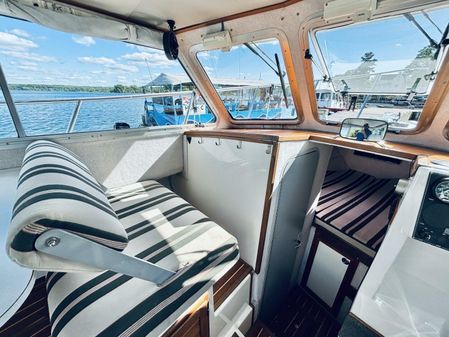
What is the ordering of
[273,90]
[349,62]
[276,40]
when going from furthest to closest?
[273,90], [276,40], [349,62]

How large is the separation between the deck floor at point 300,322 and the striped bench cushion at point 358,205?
82 centimetres

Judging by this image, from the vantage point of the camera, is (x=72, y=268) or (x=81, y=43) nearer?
(x=72, y=268)

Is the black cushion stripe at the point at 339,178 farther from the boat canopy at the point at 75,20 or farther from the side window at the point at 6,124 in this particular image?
the side window at the point at 6,124

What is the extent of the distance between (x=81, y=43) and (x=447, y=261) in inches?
103

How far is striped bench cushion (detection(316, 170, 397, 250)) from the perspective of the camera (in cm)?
156

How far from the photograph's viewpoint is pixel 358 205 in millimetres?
1984

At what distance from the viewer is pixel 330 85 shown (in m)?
1.58

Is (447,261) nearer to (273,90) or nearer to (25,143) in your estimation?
(273,90)

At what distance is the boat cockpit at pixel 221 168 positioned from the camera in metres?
0.69

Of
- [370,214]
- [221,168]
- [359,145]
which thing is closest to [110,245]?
[221,168]

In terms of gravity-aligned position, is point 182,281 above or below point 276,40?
below

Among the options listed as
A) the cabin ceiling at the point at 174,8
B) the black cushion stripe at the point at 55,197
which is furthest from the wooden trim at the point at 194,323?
the cabin ceiling at the point at 174,8

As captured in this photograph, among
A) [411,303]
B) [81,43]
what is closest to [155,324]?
[411,303]

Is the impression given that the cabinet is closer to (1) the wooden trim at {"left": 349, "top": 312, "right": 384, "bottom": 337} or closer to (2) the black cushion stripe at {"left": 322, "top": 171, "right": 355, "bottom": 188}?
(1) the wooden trim at {"left": 349, "top": 312, "right": 384, "bottom": 337}
